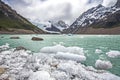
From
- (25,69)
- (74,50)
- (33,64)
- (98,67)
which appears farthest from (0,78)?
(74,50)

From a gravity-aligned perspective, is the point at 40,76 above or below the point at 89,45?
above

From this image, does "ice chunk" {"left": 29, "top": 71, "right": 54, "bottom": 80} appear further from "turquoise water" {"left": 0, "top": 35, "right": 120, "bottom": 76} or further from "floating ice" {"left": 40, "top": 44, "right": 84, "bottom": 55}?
"floating ice" {"left": 40, "top": 44, "right": 84, "bottom": 55}

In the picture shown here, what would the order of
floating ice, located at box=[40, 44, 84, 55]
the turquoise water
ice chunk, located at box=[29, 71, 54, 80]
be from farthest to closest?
1. floating ice, located at box=[40, 44, 84, 55]
2. the turquoise water
3. ice chunk, located at box=[29, 71, 54, 80]

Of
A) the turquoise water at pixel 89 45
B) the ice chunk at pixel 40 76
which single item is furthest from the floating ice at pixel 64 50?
the ice chunk at pixel 40 76

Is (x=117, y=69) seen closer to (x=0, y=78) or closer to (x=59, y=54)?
(x=59, y=54)

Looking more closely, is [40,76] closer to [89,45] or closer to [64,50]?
[64,50]

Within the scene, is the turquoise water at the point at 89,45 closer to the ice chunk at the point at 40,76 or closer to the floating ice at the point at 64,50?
the floating ice at the point at 64,50

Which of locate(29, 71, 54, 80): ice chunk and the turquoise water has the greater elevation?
locate(29, 71, 54, 80): ice chunk

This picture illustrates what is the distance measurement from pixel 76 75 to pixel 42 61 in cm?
512

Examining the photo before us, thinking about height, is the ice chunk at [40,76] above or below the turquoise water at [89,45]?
above

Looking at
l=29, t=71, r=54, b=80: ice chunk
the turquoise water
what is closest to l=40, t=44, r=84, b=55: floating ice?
the turquoise water

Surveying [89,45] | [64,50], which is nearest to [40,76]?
[64,50]

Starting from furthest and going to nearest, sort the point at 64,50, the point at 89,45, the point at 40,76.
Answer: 1. the point at 89,45
2. the point at 64,50
3. the point at 40,76

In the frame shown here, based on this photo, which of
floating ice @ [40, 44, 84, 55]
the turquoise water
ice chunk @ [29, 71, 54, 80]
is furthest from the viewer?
floating ice @ [40, 44, 84, 55]
